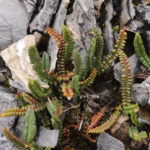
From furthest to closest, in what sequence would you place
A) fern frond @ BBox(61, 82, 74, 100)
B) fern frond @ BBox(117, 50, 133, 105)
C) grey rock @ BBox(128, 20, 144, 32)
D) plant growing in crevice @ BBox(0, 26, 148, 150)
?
grey rock @ BBox(128, 20, 144, 32), fern frond @ BBox(117, 50, 133, 105), plant growing in crevice @ BBox(0, 26, 148, 150), fern frond @ BBox(61, 82, 74, 100)

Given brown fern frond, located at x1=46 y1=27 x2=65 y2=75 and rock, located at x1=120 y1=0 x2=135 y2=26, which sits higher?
rock, located at x1=120 y1=0 x2=135 y2=26

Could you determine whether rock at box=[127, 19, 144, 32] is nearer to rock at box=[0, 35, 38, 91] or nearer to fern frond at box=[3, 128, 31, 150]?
rock at box=[0, 35, 38, 91]

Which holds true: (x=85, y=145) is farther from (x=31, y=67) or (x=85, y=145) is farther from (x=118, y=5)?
(x=118, y=5)

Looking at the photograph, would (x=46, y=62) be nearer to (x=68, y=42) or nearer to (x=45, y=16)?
(x=68, y=42)

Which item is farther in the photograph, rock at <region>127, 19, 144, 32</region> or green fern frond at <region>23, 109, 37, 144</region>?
rock at <region>127, 19, 144, 32</region>

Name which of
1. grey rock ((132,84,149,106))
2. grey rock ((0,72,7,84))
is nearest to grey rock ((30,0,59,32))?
grey rock ((0,72,7,84))

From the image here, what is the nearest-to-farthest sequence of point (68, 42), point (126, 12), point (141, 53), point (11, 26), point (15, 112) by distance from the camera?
1. point (15, 112)
2. point (68, 42)
3. point (141, 53)
4. point (11, 26)
5. point (126, 12)

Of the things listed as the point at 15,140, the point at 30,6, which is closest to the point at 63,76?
the point at 15,140
